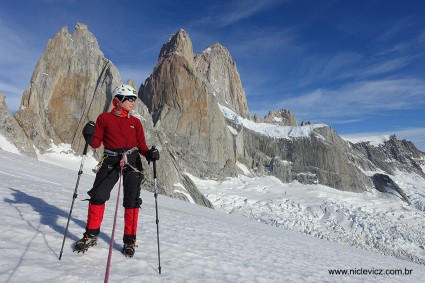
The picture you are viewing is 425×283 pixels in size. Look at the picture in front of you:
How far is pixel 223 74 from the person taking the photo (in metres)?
168

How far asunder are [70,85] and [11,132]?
2636 centimetres

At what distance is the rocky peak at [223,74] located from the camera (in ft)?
526

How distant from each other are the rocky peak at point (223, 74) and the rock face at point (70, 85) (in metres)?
82.8

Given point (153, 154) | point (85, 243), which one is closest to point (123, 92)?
point (153, 154)

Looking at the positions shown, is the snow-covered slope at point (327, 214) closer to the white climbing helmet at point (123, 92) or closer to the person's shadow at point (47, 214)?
the person's shadow at point (47, 214)

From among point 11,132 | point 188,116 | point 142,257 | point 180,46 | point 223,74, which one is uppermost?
point 223,74

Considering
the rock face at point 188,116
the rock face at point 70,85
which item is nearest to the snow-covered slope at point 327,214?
the rock face at point 188,116

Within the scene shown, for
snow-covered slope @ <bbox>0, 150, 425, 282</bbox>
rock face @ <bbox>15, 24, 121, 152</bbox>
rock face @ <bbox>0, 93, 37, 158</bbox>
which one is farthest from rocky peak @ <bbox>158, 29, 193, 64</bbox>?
snow-covered slope @ <bbox>0, 150, 425, 282</bbox>

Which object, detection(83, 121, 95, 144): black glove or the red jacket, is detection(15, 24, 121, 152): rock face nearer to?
the red jacket

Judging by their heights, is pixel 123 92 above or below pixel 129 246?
above

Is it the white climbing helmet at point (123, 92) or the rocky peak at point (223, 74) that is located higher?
the rocky peak at point (223, 74)

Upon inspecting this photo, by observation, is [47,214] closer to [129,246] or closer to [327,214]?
[129,246]

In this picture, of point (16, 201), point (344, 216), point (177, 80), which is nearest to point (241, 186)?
point (344, 216)

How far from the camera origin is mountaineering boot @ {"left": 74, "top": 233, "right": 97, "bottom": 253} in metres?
5.46
